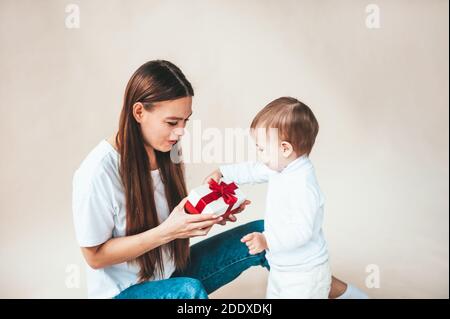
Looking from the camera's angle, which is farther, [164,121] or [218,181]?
[218,181]

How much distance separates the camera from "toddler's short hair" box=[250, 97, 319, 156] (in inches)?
49.5

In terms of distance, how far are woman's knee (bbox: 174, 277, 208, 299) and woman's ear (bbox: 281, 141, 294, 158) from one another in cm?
44

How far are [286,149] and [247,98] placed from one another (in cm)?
21

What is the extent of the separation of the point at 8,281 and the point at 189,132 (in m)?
0.77

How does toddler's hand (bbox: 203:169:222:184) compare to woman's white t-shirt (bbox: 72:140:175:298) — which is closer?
woman's white t-shirt (bbox: 72:140:175:298)

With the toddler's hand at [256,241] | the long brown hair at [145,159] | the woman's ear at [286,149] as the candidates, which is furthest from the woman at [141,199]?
the woman's ear at [286,149]

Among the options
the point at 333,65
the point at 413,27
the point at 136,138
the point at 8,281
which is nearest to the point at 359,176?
the point at 333,65

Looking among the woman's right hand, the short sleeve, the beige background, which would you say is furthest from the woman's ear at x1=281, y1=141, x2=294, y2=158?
the short sleeve

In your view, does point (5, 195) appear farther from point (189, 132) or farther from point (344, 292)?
point (344, 292)

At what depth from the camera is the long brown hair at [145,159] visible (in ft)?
3.96

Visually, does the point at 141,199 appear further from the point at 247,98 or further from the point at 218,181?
the point at 247,98

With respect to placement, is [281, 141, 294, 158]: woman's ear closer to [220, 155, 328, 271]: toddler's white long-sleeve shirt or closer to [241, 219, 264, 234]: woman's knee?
[220, 155, 328, 271]: toddler's white long-sleeve shirt

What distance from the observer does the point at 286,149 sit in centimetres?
127

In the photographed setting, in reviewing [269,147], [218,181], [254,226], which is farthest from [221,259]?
[269,147]
